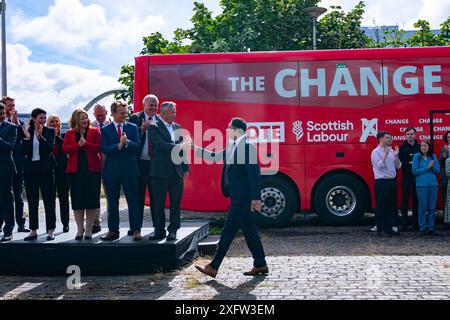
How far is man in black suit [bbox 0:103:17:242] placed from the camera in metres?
7.14

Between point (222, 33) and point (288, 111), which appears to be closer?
point (288, 111)

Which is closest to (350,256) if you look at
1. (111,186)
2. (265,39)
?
(111,186)

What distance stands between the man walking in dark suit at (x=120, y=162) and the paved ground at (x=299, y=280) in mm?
909

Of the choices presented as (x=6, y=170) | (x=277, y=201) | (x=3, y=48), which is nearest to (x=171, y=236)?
(x=6, y=170)

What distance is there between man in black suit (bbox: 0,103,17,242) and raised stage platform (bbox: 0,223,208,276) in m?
0.40

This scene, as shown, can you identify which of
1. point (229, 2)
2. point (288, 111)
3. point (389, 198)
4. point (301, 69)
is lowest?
point (389, 198)

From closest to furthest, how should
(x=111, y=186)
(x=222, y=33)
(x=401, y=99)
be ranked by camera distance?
(x=111, y=186)
(x=401, y=99)
(x=222, y=33)

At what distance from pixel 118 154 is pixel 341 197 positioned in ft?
18.1

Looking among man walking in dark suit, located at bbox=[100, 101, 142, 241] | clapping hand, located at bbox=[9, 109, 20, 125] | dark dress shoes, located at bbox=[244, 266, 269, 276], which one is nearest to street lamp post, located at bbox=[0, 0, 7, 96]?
clapping hand, located at bbox=[9, 109, 20, 125]

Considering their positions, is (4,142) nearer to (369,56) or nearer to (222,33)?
(369,56)

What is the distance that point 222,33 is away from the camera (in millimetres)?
18781

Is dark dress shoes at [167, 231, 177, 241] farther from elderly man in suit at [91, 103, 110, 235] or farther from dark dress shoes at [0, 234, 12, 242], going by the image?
dark dress shoes at [0, 234, 12, 242]

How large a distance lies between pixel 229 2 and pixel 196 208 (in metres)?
11.2

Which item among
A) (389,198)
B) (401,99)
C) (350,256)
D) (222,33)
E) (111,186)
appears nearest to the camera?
(111,186)
